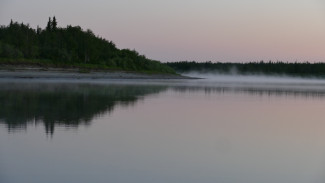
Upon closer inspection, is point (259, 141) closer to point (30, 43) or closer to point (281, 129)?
point (281, 129)

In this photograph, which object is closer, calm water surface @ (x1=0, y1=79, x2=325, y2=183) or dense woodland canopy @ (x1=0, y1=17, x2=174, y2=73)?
calm water surface @ (x1=0, y1=79, x2=325, y2=183)

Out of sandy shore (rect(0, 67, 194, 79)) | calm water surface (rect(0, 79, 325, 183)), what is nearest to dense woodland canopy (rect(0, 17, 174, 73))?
sandy shore (rect(0, 67, 194, 79))

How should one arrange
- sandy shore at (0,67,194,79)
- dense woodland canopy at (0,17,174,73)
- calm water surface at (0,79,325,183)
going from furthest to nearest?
dense woodland canopy at (0,17,174,73)
sandy shore at (0,67,194,79)
calm water surface at (0,79,325,183)

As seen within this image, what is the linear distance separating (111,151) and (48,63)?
9211 centimetres

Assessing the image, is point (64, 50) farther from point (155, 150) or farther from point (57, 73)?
point (155, 150)

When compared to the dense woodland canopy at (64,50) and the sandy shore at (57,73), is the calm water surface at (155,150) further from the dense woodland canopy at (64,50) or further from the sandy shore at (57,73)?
the dense woodland canopy at (64,50)

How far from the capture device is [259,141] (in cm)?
1432

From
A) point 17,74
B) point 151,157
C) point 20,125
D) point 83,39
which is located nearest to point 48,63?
point 17,74

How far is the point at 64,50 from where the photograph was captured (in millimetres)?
114688

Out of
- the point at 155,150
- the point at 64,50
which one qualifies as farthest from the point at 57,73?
the point at 155,150

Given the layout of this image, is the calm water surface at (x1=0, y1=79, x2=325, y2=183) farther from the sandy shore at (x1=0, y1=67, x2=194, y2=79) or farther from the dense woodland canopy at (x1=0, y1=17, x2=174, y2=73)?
the dense woodland canopy at (x1=0, y1=17, x2=174, y2=73)

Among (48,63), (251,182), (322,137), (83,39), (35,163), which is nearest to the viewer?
(251,182)

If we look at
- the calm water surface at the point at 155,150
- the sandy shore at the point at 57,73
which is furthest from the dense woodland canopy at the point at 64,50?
the calm water surface at the point at 155,150

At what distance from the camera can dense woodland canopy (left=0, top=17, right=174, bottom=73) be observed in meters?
102
